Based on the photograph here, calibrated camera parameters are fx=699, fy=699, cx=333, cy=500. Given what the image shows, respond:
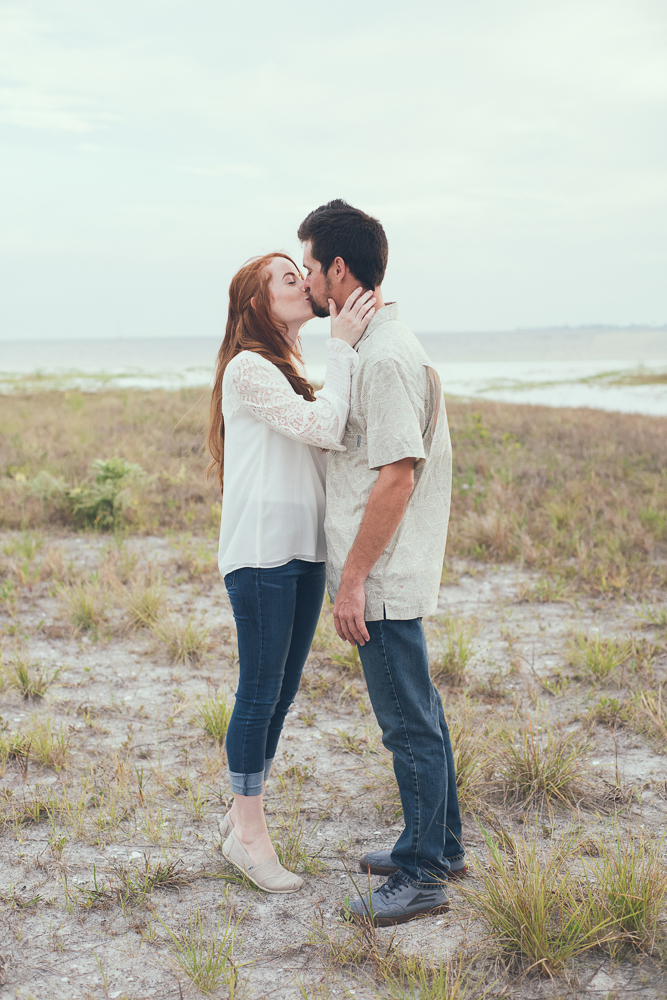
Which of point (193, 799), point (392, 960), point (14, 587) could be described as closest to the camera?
point (392, 960)

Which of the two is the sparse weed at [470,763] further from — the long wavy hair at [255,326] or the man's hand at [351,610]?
the long wavy hair at [255,326]

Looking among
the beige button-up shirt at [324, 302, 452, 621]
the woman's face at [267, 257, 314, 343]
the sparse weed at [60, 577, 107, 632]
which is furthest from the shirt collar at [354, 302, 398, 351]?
the sparse weed at [60, 577, 107, 632]

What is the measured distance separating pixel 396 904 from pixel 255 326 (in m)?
2.28

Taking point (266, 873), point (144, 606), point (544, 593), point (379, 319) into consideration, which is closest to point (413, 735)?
point (266, 873)

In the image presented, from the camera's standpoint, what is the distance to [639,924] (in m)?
2.36

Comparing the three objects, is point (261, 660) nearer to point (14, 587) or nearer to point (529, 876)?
point (529, 876)

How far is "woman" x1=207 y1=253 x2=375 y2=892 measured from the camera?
8.32 ft

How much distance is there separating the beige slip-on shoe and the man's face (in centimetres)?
219

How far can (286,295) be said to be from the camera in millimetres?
2779

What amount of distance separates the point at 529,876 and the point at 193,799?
1.65m

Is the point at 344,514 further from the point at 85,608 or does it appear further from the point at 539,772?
the point at 85,608

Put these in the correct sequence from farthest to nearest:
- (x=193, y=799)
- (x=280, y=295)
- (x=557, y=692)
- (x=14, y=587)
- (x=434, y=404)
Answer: (x=14, y=587)
(x=557, y=692)
(x=193, y=799)
(x=280, y=295)
(x=434, y=404)

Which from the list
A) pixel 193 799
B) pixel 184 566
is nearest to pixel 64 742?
pixel 193 799

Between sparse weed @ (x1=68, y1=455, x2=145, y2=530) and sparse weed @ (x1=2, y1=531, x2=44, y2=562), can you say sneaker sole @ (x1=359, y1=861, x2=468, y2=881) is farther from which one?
sparse weed @ (x1=68, y1=455, x2=145, y2=530)
